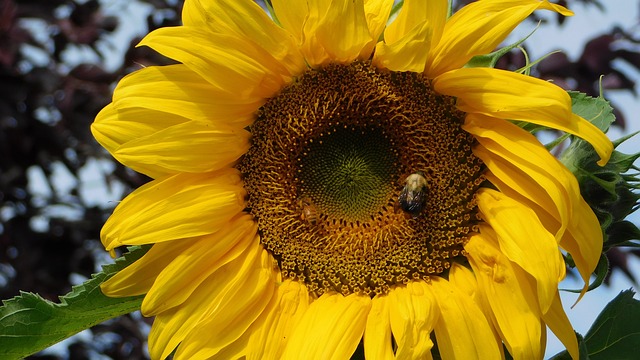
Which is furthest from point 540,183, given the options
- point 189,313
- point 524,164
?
point 189,313

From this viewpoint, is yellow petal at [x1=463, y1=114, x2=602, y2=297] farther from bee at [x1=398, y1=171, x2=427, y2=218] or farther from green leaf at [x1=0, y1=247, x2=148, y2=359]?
Result: green leaf at [x1=0, y1=247, x2=148, y2=359]

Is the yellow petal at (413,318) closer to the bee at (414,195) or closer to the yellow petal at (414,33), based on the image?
the bee at (414,195)

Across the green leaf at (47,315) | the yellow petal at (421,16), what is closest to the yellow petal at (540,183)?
the yellow petal at (421,16)

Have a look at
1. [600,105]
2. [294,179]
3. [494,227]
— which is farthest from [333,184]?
[600,105]

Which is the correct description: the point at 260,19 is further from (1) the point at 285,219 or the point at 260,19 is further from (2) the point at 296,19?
(1) the point at 285,219

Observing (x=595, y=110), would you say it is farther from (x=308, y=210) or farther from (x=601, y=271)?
(x=308, y=210)
